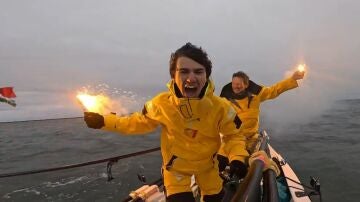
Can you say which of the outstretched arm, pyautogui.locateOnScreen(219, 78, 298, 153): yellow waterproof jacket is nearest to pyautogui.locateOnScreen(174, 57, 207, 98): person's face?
pyautogui.locateOnScreen(219, 78, 298, 153): yellow waterproof jacket

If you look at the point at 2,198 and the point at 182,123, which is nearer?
the point at 182,123

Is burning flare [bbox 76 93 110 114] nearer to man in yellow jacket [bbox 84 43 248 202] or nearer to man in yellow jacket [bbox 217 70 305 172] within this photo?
man in yellow jacket [bbox 84 43 248 202]

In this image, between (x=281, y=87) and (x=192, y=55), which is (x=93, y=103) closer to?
(x=192, y=55)

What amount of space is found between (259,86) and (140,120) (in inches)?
178

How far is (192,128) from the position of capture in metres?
3.32

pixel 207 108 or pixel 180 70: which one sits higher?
pixel 180 70

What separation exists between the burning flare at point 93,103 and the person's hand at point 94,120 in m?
0.13

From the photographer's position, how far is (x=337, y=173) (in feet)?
44.1

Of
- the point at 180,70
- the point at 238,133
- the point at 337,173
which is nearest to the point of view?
the point at 180,70

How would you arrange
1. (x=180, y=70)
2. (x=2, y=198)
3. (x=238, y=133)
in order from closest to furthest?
(x=180, y=70)
(x=238, y=133)
(x=2, y=198)

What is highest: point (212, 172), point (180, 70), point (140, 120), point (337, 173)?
point (180, 70)

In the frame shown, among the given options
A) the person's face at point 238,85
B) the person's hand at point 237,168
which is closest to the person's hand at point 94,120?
the person's hand at point 237,168

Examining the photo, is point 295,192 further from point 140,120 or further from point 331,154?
point 331,154

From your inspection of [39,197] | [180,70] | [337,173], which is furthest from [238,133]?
[39,197]
